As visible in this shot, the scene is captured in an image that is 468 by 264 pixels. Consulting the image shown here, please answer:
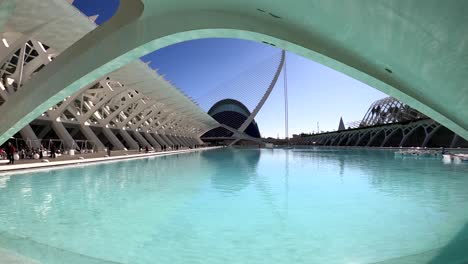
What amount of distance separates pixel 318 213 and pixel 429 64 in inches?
146

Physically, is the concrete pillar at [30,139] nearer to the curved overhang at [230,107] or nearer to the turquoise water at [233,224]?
the turquoise water at [233,224]

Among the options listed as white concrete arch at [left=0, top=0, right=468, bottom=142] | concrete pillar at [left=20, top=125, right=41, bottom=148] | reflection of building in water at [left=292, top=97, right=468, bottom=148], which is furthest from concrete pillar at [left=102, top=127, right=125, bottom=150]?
reflection of building in water at [left=292, top=97, right=468, bottom=148]

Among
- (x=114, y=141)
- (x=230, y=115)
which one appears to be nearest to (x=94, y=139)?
(x=114, y=141)

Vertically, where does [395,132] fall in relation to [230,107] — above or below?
below

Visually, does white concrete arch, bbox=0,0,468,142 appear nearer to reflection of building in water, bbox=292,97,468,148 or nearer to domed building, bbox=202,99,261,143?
reflection of building in water, bbox=292,97,468,148

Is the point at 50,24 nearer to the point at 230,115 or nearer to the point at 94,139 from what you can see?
the point at 94,139

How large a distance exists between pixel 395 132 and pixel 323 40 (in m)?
61.4

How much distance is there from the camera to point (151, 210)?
259 inches

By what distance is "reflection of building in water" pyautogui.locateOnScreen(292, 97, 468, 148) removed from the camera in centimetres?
4803

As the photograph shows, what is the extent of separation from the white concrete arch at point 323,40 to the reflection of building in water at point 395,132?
47.4 metres

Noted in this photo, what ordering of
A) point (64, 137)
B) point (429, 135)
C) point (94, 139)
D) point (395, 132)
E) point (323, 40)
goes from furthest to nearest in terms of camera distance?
point (395, 132) → point (429, 135) → point (94, 139) → point (64, 137) → point (323, 40)

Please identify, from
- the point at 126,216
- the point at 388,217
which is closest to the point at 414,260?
the point at 388,217

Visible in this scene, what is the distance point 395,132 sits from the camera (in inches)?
2338

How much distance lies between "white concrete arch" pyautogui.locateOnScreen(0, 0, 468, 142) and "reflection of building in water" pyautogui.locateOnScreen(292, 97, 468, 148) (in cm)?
4744
